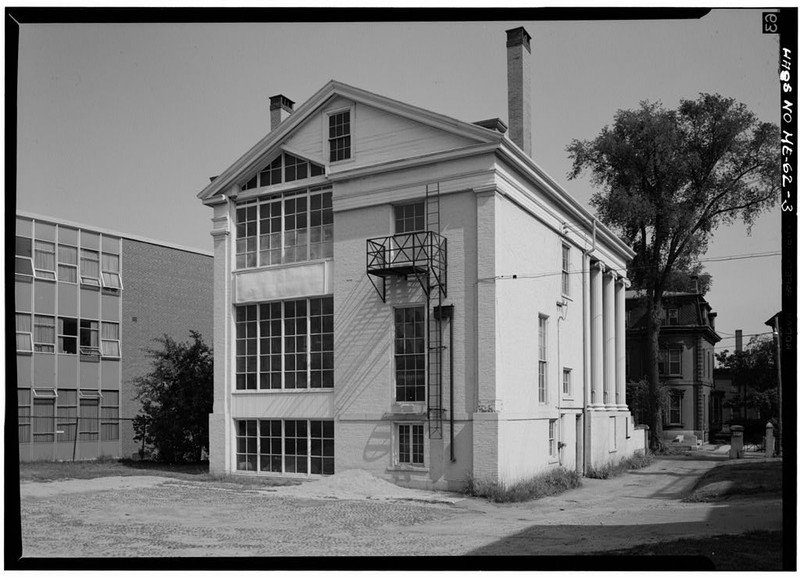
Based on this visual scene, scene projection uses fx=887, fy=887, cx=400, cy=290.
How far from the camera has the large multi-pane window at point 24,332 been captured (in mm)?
13870

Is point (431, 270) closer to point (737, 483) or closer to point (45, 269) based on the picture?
point (737, 483)

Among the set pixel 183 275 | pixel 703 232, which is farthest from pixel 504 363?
pixel 183 275

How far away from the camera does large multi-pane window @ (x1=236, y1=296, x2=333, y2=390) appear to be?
20.4 m

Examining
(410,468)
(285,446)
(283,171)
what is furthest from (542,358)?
(283,171)

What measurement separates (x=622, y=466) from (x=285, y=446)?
34.2ft

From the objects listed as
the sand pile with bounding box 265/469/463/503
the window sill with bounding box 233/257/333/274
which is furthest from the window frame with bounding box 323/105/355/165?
the sand pile with bounding box 265/469/463/503

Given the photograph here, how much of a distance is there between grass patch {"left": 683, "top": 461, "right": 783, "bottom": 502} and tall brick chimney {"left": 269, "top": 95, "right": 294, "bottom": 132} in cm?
1230

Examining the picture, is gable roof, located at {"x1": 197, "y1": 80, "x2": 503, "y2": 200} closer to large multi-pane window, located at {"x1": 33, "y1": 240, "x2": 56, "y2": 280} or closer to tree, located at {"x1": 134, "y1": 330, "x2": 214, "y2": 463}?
large multi-pane window, located at {"x1": 33, "y1": 240, "x2": 56, "y2": 280}

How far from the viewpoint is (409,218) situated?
19219 millimetres

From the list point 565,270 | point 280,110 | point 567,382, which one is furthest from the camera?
point 567,382

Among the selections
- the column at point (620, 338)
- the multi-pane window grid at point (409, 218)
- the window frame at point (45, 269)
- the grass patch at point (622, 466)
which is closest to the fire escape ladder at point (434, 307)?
the multi-pane window grid at point (409, 218)

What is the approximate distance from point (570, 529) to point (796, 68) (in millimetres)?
7317

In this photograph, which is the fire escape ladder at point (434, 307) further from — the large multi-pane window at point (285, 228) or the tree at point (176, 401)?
the tree at point (176, 401)

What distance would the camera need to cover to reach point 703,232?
71.9 feet
